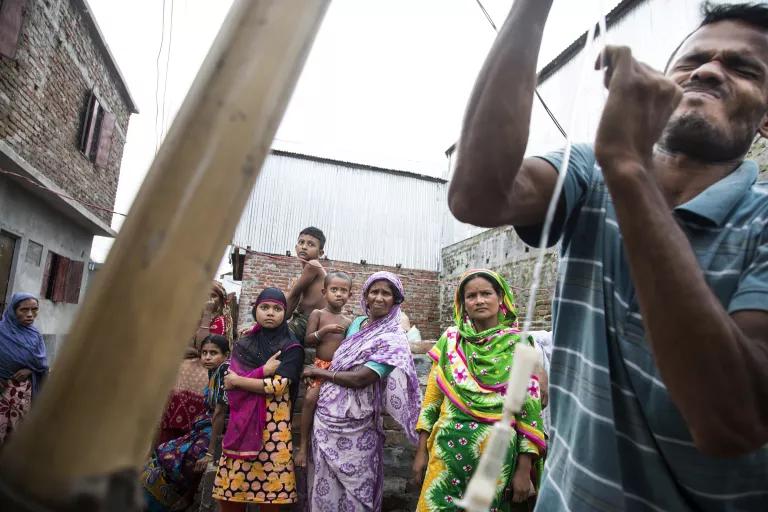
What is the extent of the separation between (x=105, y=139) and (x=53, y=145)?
2536 mm

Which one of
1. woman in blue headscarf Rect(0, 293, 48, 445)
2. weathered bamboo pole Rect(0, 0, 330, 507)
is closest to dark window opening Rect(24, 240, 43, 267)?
woman in blue headscarf Rect(0, 293, 48, 445)

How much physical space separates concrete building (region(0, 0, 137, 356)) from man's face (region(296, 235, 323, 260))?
195 inches

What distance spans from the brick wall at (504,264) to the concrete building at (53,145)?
8333 mm

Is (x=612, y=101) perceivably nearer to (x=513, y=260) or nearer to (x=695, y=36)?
(x=695, y=36)

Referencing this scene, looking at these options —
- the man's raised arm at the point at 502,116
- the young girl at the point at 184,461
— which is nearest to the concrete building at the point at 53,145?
the young girl at the point at 184,461

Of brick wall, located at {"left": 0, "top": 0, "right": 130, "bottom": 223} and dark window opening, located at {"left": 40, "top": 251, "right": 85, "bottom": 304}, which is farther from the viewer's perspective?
dark window opening, located at {"left": 40, "top": 251, "right": 85, "bottom": 304}

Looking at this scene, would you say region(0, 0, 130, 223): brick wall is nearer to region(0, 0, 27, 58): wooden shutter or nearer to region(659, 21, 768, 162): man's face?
region(0, 0, 27, 58): wooden shutter

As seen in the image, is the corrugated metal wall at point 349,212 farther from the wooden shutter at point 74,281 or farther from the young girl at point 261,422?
the young girl at point 261,422

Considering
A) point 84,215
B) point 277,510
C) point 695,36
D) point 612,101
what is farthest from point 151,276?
point 84,215

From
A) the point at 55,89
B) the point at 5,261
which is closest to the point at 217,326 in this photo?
the point at 5,261

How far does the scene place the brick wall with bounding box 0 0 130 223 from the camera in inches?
337

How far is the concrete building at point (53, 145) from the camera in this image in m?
8.48

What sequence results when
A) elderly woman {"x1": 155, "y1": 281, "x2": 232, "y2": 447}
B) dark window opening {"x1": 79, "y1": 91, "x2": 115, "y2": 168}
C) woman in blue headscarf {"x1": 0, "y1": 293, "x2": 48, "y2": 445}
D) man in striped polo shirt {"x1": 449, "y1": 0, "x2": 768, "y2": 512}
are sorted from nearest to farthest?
man in striped polo shirt {"x1": 449, "y1": 0, "x2": 768, "y2": 512} → elderly woman {"x1": 155, "y1": 281, "x2": 232, "y2": 447} → woman in blue headscarf {"x1": 0, "y1": 293, "x2": 48, "y2": 445} → dark window opening {"x1": 79, "y1": 91, "x2": 115, "y2": 168}

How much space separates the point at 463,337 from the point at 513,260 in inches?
295
